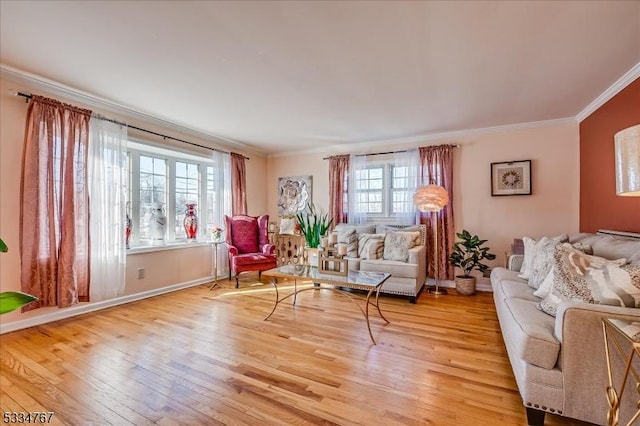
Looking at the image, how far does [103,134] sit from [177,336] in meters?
2.44

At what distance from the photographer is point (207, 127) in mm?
4207

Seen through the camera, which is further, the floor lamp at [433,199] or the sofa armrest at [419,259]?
the floor lamp at [433,199]

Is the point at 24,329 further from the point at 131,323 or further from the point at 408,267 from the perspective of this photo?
the point at 408,267

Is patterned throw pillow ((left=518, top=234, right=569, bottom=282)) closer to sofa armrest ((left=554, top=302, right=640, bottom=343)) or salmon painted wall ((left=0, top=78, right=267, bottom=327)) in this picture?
sofa armrest ((left=554, top=302, right=640, bottom=343))

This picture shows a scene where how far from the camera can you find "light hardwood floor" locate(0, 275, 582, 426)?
1628 millimetres

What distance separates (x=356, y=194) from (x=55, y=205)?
3907 mm

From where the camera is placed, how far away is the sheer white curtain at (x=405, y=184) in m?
4.51

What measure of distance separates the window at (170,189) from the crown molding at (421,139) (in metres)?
1.72

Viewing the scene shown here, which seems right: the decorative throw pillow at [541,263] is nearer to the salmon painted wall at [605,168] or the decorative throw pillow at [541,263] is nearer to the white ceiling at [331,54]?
the salmon painted wall at [605,168]

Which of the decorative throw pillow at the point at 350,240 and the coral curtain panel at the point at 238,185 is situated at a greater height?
the coral curtain panel at the point at 238,185

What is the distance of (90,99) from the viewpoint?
3141mm

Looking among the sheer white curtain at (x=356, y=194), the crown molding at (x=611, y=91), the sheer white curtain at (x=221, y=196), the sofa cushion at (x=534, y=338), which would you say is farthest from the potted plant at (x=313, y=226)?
the crown molding at (x=611, y=91)

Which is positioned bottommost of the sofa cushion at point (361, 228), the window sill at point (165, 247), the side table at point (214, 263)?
the side table at point (214, 263)

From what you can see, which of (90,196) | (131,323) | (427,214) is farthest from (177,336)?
(427,214)
